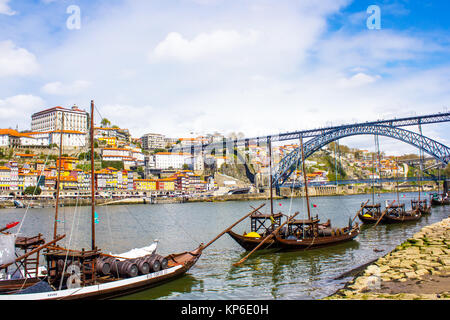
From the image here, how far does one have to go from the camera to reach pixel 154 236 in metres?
25.3

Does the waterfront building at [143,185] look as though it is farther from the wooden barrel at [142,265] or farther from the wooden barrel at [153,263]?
the wooden barrel at [142,265]

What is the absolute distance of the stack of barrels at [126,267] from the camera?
1127 cm

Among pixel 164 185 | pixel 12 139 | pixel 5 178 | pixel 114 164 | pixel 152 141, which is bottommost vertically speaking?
pixel 164 185

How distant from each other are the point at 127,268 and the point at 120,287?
623 millimetres

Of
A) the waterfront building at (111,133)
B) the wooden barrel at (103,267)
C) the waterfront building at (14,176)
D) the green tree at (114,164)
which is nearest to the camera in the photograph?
the wooden barrel at (103,267)

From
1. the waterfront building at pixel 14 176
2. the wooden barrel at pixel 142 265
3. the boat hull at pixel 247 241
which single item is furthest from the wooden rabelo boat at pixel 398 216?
the waterfront building at pixel 14 176

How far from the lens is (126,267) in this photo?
1134 centimetres

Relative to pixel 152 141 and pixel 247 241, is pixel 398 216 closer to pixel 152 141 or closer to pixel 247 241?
pixel 247 241

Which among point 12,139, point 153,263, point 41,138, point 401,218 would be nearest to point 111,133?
point 41,138

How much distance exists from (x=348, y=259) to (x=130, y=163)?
3833 inches

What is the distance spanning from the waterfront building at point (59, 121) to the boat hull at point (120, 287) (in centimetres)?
10914

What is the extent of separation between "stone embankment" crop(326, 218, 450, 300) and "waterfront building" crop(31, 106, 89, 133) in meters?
113

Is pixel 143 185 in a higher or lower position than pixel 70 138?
lower
